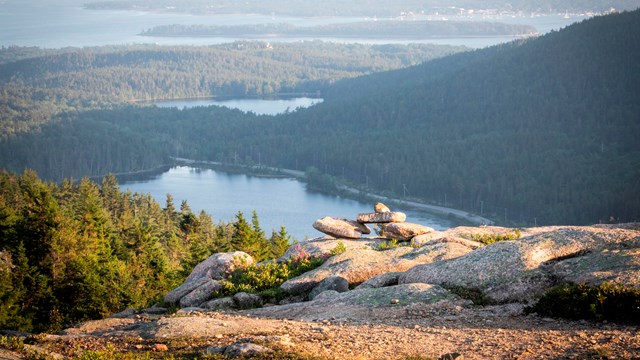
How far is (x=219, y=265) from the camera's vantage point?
115 feet

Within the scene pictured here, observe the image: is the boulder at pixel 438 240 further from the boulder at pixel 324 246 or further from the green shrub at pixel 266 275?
the green shrub at pixel 266 275

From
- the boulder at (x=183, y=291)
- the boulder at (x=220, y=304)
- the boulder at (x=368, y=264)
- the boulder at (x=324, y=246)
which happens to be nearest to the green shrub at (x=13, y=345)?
the boulder at (x=220, y=304)

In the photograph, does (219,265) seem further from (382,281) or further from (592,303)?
(592,303)

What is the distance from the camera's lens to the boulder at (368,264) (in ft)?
102

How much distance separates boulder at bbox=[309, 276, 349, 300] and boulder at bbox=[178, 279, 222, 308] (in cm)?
425

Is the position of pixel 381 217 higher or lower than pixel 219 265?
higher

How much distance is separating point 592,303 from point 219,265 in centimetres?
1745

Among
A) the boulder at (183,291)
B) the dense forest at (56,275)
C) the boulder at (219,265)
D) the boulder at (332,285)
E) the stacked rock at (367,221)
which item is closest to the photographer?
the boulder at (332,285)

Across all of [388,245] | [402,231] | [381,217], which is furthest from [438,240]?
[381,217]

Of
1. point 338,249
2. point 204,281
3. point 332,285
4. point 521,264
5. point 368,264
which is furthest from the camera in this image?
point 338,249

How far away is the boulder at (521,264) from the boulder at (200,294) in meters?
7.97

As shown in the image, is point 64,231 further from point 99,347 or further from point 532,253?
point 532,253

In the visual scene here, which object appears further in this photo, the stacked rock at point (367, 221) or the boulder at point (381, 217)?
the boulder at point (381, 217)

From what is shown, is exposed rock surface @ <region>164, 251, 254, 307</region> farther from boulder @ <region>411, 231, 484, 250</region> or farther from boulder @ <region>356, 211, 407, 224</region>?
boulder @ <region>411, 231, 484, 250</region>
